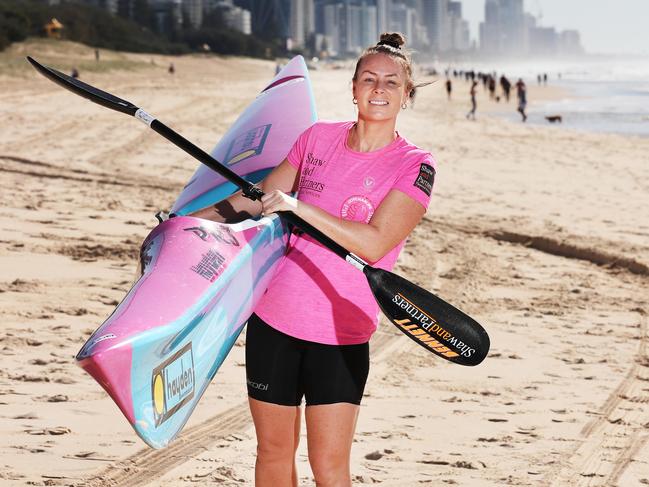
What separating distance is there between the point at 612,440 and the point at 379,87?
7.10 ft

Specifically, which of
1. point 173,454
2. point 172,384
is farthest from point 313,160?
point 173,454

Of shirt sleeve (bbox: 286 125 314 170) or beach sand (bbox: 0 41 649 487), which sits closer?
shirt sleeve (bbox: 286 125 314 170)

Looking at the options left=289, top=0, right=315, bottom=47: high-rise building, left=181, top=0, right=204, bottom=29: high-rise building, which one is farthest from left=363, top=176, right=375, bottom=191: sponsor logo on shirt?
left=289, top=0, right=315, bottom=47: high-rise building

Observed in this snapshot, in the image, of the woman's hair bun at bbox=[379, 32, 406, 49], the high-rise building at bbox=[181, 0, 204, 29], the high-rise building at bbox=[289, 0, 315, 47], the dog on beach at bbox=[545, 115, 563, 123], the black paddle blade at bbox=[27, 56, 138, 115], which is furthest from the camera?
the high-rise building at bbox=[289, 0, 315, 47]

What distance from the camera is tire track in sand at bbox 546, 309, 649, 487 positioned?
337 cm

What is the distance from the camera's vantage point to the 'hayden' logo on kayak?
2.27 m

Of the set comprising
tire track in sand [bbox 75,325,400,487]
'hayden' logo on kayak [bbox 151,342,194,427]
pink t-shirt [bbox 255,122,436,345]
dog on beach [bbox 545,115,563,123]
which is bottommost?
tire track in sand [bbox 75,325,400,487]

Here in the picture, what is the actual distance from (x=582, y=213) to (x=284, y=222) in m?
7.04

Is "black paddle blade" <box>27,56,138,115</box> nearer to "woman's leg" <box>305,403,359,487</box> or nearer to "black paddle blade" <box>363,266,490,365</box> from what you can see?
"black paddle blade" <box>363,266,490,365</box>

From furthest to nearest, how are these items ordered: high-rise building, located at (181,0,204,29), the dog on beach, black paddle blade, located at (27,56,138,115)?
1. high-rise building, located at (181,0,204,29)
2. the dog on beach
3. black paddle blade, located at (27,56,138,115)

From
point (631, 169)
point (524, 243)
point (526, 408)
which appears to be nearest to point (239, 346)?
point (526, 408)

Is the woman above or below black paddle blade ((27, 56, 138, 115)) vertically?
below

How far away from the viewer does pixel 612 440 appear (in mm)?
3715

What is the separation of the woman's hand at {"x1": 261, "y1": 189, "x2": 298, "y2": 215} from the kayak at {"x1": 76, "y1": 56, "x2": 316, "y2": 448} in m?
0.31
